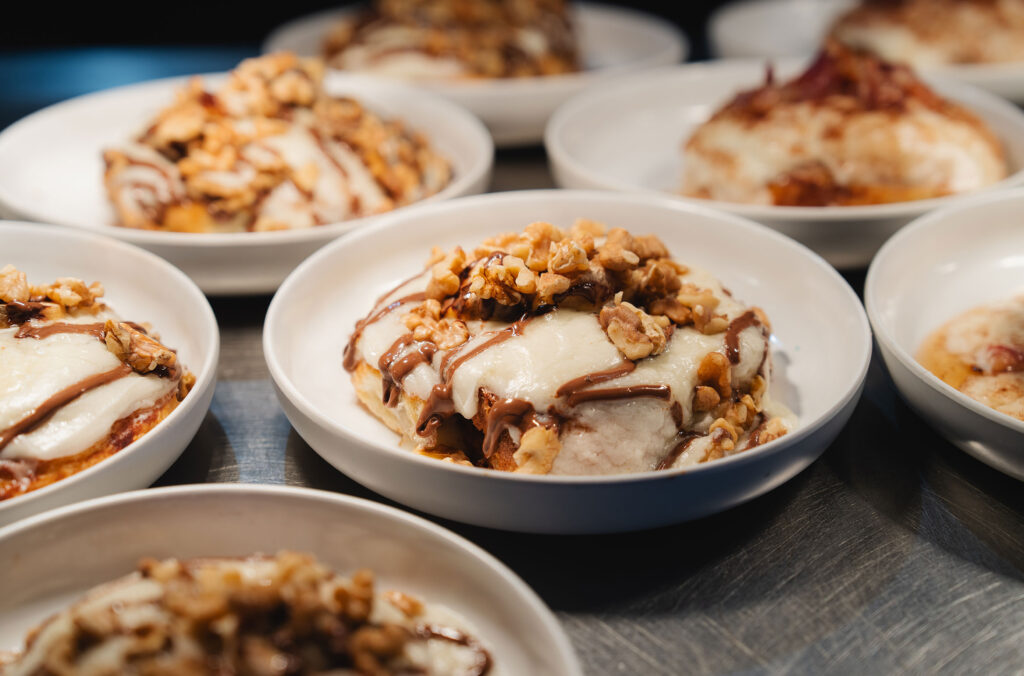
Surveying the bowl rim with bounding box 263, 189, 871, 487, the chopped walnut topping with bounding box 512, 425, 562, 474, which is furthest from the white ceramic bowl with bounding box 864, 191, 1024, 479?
the chopped walnut topping with bounding box 512, 425, 562, 474

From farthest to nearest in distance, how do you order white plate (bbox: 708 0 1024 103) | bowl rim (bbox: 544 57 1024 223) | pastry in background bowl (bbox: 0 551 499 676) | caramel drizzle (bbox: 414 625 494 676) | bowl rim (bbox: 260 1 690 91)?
white plate (bbox: 708 0 1024 103)
bowl rim (bbox: 260 1 690 91)
bowl rim (bbox: 544 57 1024 223)
caramel drizzle (bbox: 414 625 494 676)
pastry in background bowl (bbox: 0 551 499 676)

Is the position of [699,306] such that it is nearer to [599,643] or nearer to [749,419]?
[749,419]

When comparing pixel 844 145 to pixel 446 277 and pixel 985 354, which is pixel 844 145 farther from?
pixel 446 277

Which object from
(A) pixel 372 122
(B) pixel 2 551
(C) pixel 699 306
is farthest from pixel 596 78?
(B) pixel 2 551

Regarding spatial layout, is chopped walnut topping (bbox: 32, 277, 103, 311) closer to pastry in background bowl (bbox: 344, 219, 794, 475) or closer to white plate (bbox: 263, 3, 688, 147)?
pastry in background bowl (bbox: 344, 219, 794, 475)

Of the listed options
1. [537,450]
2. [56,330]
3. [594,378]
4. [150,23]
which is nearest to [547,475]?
[537,450]

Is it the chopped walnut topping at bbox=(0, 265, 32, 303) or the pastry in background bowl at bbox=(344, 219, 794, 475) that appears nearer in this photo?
the pastry in background bowl at bbox=(344, 219, 794, 475)
